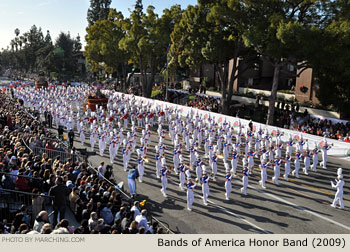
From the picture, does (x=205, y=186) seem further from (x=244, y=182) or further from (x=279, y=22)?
(x=279, y=22)

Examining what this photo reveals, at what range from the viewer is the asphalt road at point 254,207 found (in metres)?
10.4

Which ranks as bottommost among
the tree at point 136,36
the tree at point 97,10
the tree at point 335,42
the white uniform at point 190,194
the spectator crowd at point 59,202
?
the white uniform at point 190,194

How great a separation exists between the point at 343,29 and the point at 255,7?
6.50 m

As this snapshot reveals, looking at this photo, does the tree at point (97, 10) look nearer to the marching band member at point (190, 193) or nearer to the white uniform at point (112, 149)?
the white uniform at point (112, 149)

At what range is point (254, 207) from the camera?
11.9 meters

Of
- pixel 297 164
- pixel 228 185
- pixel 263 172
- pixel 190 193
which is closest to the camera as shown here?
pixel 190 193

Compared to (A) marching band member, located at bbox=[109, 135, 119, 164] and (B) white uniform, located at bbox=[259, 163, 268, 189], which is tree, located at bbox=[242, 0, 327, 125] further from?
(A) marching band member, located at bbox=[109, 135, 119, 164]

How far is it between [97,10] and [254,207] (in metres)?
71.1

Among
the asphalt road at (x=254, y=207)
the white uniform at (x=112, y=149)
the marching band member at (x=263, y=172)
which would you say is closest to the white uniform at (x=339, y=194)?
the asphalt road at (x=254, y=207)

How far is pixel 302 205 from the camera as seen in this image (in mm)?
12180

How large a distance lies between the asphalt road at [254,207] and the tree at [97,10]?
64.3 meters

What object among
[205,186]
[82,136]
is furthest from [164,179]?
[82,136]

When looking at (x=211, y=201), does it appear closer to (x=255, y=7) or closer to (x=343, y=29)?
(x=343, y=29)
